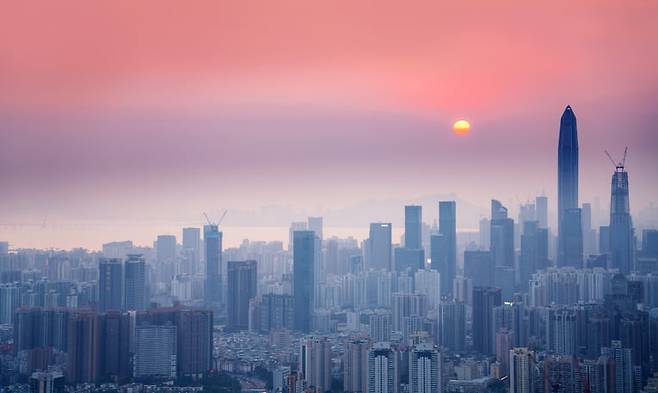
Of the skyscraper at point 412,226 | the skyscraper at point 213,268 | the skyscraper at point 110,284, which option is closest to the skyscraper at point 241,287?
the skyscraper at point 213,268

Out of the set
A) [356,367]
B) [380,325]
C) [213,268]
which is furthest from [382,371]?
[213,268]

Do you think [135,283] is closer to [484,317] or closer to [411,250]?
[411,250]

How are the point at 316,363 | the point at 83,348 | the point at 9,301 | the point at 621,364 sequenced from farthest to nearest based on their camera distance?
the point at 9,301, the point at 83,348, the point at 316,363, the point at 621,364

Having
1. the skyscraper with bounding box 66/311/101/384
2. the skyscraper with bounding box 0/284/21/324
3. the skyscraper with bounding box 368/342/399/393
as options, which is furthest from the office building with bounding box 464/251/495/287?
the skyscraper with bounding box 0/284/21/324

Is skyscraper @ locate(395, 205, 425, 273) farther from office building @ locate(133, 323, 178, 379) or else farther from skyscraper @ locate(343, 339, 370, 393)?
office building @ locate(133, 323, 178, 379)

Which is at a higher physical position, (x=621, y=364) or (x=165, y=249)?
(x=165, y=249)

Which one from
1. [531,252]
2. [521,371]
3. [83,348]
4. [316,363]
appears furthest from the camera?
[531,252]

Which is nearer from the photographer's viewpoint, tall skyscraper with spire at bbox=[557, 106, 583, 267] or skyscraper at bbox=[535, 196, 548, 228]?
tall skyscraper with spire at bbox=[557, 106, 583, 267]
